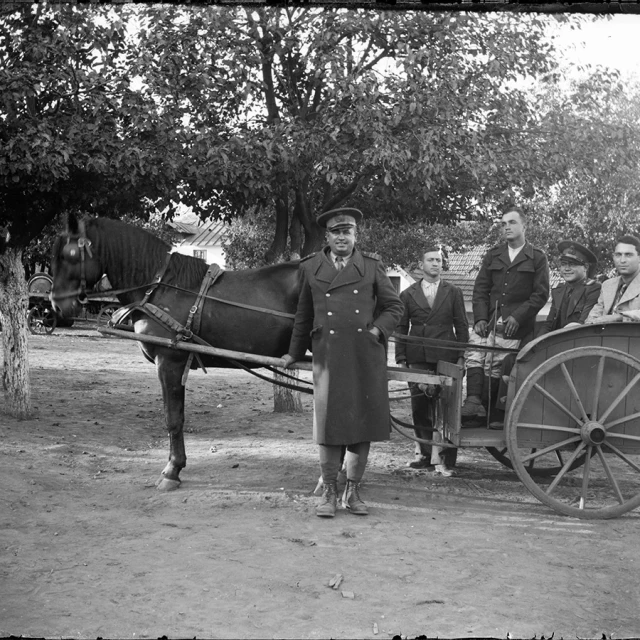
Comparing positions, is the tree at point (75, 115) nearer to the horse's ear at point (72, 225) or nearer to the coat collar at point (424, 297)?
the horse's ear at point (72, 225)

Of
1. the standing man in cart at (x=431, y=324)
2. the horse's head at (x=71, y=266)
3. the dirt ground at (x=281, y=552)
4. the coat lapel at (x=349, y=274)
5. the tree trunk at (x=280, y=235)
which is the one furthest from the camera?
the tree trunk at (x=280, y=235)

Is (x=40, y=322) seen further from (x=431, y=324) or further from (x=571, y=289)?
(x=571, y=289)

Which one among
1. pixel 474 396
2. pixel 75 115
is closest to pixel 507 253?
pixel 474 396

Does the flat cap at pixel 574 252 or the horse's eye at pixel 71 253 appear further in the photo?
the flat cap at pixel 574 252

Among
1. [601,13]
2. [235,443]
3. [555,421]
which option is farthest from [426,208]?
[601,13]

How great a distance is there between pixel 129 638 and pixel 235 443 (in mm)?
4609

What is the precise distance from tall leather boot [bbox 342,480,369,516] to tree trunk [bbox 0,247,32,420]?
4.93 meters

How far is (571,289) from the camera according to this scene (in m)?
6.16

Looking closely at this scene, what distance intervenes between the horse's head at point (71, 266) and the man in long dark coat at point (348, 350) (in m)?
1.86

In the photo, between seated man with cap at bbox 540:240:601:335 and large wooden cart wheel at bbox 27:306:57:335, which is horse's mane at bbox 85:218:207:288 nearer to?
seated man with cap at bbox 540:240:601:335

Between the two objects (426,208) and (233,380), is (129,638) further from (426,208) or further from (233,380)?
(233,380)

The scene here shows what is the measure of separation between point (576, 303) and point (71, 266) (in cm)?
410

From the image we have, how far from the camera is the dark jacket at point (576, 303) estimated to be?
19.6ft

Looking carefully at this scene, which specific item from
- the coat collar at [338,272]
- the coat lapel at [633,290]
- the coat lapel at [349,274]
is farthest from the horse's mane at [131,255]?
the coat lapel at [633,290]
